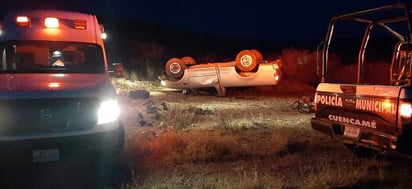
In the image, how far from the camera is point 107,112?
657 centimetres

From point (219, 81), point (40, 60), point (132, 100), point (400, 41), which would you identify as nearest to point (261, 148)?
point (400, 41)

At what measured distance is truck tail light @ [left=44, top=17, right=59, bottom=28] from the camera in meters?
8.07

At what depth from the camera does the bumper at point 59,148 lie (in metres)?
5.97

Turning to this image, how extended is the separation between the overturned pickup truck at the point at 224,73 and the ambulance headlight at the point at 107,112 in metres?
12.3

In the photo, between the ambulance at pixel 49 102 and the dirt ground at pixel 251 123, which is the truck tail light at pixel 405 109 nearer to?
the dirt ground at pixel 251 123

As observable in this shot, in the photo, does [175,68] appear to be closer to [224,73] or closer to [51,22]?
[224,73]

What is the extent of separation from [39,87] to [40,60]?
5.90ft

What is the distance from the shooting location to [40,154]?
6.08 metres

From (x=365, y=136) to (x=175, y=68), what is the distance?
13698 millimetres

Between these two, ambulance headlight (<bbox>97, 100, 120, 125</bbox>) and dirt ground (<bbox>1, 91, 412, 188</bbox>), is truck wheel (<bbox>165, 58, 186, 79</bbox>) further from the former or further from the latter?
ambulance headlight (<bbox>97, 100, 120, 125</bbox>)

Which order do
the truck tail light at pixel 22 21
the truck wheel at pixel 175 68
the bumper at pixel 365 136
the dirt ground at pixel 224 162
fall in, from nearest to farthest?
the bumper at pixel 365 136 < the dirt ground at pixel 224 162 < the truck tail light at pixel 22 21 < the truck wheel at pixel 175 68

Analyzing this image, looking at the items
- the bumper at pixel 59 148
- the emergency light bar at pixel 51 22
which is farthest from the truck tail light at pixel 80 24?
the bumper at pixel 59 148

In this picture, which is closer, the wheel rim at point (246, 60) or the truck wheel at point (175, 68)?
the wheel rim at point (246, 60)

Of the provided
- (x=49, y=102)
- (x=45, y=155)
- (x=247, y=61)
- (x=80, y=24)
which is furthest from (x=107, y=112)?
(x=247, y=61)
